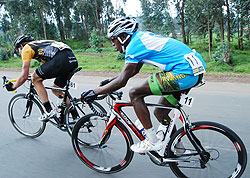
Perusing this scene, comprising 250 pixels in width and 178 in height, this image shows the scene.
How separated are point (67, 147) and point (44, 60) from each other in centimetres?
151

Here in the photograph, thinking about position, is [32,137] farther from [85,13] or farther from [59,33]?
[59,33]

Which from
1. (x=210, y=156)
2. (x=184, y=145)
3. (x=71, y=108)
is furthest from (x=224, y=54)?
(x=210, y=156)

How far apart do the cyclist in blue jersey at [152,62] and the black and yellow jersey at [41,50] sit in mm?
1539

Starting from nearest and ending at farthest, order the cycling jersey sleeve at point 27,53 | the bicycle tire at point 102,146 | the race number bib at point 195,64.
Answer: the race number bib at point 195,64 < the bicycle tire at point 102,146 < the cycling jersey sleeve at point 27,53

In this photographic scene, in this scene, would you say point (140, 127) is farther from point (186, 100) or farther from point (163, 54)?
point (163, 54)

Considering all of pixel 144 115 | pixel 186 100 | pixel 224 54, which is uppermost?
pixel 186 100

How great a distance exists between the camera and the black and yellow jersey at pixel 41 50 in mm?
3684

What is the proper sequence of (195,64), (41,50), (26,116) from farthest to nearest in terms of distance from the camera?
(26,116) → (41,50) → (195,64)

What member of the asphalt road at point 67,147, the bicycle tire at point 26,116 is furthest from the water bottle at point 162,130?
the bicycle tire at point 26,116

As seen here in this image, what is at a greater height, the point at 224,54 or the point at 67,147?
the point at 224,54

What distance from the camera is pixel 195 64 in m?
2.45

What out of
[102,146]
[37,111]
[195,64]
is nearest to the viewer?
[195,64]

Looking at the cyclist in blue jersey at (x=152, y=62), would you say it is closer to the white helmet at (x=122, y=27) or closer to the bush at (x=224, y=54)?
the white helmet at (x=122, y=27)

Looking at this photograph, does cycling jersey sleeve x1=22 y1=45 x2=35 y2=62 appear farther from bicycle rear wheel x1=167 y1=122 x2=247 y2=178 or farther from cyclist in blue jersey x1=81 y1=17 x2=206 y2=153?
bicycle rear wheel x1=167 y1=122 x2=247 y2=178
